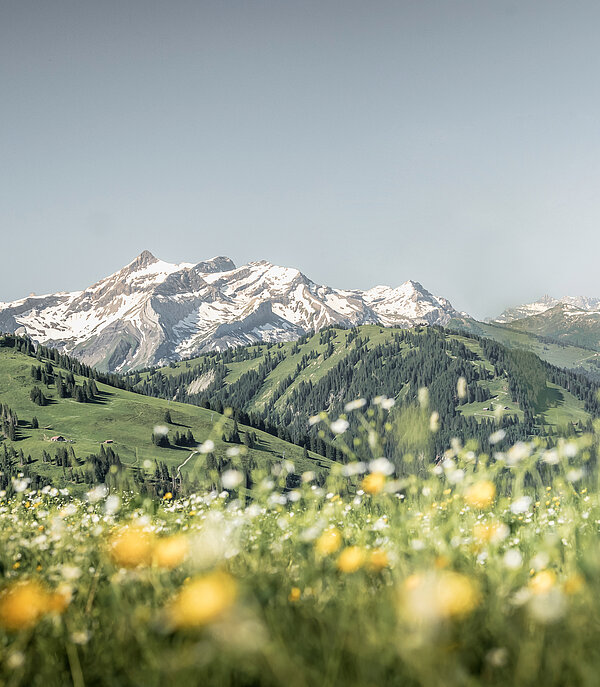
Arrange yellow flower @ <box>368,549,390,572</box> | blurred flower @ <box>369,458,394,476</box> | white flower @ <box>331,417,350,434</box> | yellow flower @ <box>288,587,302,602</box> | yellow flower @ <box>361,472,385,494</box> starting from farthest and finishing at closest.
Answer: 1. white flower @ <box>331,417,350,434</box>
2. blurred flower @ <box>369,458,394,476</box>
3. yellow flower @ <box>361,472,385,494</box>
4. yellow flower @ <box>368,549,390,572</box>
5. yellow flower @ <box>288,587,302,602</box>

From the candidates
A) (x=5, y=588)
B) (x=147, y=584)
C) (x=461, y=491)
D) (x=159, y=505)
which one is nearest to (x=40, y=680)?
(x=147, y=584)

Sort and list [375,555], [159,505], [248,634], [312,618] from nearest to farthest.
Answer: [248,634]
[312,618]
[375,555]
[159,505]

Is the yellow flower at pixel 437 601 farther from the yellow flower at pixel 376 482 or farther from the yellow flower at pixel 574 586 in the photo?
the yellow flower at pixel 376 482

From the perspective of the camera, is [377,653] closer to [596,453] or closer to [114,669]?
[114,669]

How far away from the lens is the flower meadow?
279 centimetres

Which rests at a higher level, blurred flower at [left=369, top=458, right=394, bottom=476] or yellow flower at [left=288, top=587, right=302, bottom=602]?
blurred flower at [left=369, top=458, right=394, bottom=476]

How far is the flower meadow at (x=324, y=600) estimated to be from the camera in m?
2.79

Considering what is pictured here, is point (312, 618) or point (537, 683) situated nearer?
point (537, 683)

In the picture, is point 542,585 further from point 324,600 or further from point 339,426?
point 339,426

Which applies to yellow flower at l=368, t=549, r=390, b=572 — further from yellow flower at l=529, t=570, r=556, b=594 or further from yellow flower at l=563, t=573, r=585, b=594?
yellow flower at l=563, t=573, r=585, b=594

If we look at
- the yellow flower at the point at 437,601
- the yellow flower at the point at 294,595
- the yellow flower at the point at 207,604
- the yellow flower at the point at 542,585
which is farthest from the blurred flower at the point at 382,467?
the yellow flower at the point at 207,604

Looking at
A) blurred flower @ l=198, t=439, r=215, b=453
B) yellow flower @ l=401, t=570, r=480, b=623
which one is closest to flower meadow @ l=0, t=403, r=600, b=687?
yellow flower @ l=401, t=570, r=480, b=623

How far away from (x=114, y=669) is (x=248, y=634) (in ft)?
6.04

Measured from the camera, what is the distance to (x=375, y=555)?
4.76 meters
